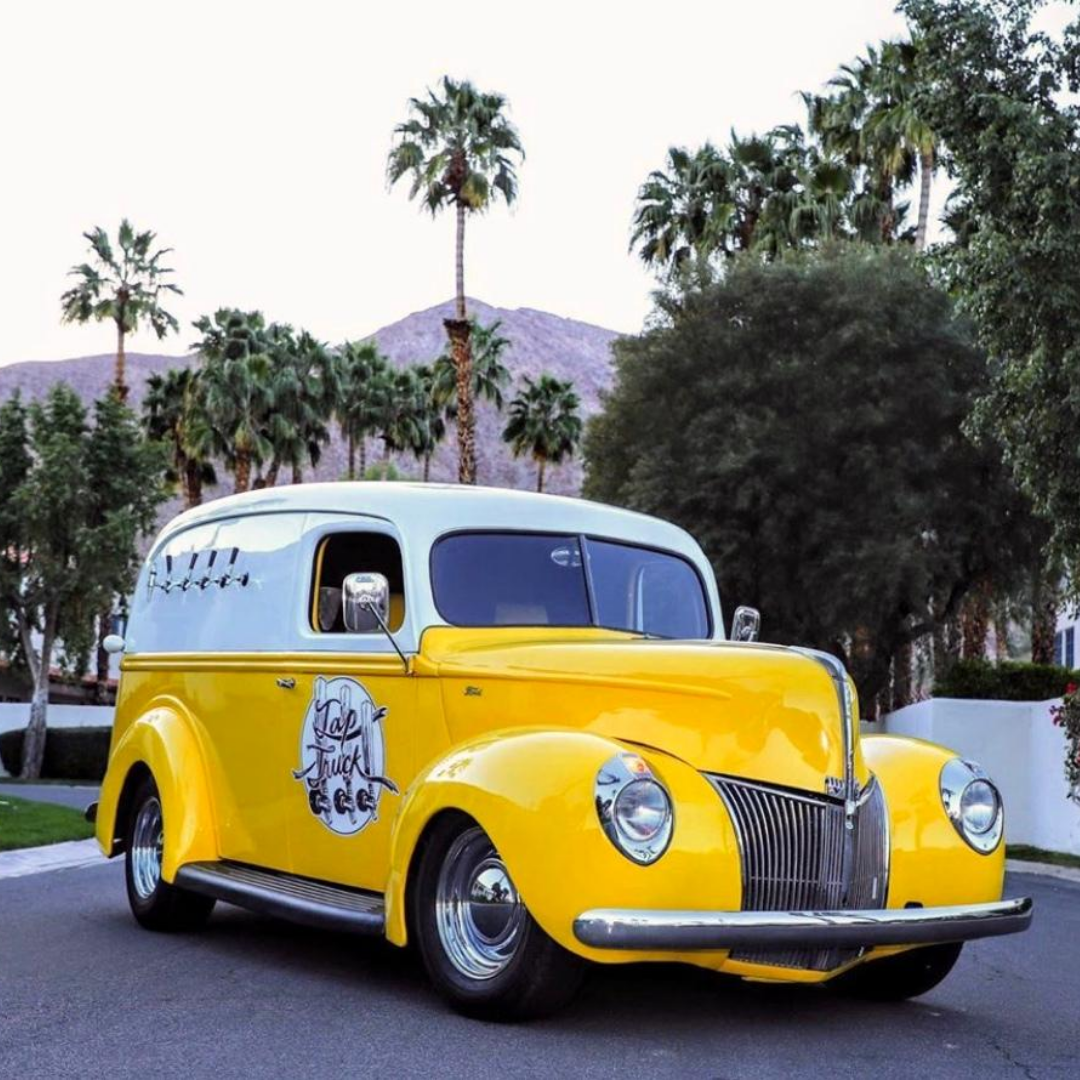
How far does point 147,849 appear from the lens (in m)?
10.1

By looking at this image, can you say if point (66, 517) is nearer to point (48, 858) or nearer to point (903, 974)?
point (48, 858)

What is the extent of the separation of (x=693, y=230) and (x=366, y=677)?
134 feet

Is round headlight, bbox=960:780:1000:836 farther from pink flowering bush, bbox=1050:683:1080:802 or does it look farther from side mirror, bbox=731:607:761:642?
pink flowering bush, bbox=1050:683:1080:802

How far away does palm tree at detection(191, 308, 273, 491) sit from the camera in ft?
184

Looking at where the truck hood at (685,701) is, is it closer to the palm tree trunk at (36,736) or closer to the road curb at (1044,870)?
the road curb at (1044,870)

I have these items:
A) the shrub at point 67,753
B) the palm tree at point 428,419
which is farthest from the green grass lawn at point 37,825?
the palm tree at point 428,419

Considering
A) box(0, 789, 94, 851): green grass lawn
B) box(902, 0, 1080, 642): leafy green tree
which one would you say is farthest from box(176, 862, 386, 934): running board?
box(902, 0, 1080, 642): leafy green tree

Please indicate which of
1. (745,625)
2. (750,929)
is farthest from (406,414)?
(750,929)

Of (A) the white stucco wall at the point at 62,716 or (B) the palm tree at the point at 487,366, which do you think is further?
(B) the palm tree at the point at 487,366

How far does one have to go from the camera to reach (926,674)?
4500cm

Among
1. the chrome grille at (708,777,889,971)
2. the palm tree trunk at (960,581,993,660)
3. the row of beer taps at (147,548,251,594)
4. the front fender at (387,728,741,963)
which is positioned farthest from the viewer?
the palm tree trunk at (960,581,993,660)

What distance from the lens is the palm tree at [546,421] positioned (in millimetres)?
71750

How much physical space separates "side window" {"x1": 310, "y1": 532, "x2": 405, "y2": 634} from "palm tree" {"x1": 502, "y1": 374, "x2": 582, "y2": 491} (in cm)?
6246

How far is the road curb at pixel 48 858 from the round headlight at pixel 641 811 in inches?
330
